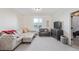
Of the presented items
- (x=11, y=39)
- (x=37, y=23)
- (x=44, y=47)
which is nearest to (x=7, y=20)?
(x=37, y=23)

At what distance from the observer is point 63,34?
4.83 metres

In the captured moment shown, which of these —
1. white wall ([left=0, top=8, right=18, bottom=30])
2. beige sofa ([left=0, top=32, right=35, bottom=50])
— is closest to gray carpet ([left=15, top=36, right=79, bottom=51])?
beige sofa ([left=0, top=32, right=35, bottom=50])

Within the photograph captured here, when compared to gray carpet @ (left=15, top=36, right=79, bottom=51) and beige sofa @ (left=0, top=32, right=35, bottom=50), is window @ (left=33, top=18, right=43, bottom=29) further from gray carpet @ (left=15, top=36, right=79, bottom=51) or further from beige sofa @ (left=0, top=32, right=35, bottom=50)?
gray carpet @ (left=15, top=36, right=79, bottom=51)

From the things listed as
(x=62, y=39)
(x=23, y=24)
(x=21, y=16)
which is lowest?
(x=62, y=39)

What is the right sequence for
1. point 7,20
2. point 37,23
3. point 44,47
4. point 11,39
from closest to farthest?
point 7,20, point 37,23, point 44,47, point 11,39

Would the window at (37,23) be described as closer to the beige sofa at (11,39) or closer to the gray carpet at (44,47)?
the beige sofa at (11,39)

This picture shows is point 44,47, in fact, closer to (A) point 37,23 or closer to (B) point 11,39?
(A) point 37,23

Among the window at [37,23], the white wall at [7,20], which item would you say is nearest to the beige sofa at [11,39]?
the window at [37,23]

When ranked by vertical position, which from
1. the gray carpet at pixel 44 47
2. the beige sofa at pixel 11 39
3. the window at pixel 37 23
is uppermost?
the window at pixel 37 23

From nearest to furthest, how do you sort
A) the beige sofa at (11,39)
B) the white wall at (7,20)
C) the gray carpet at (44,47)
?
the white wall at (7,20) → the beige sofa at (11,39) → the gray carpet at (44,47)
